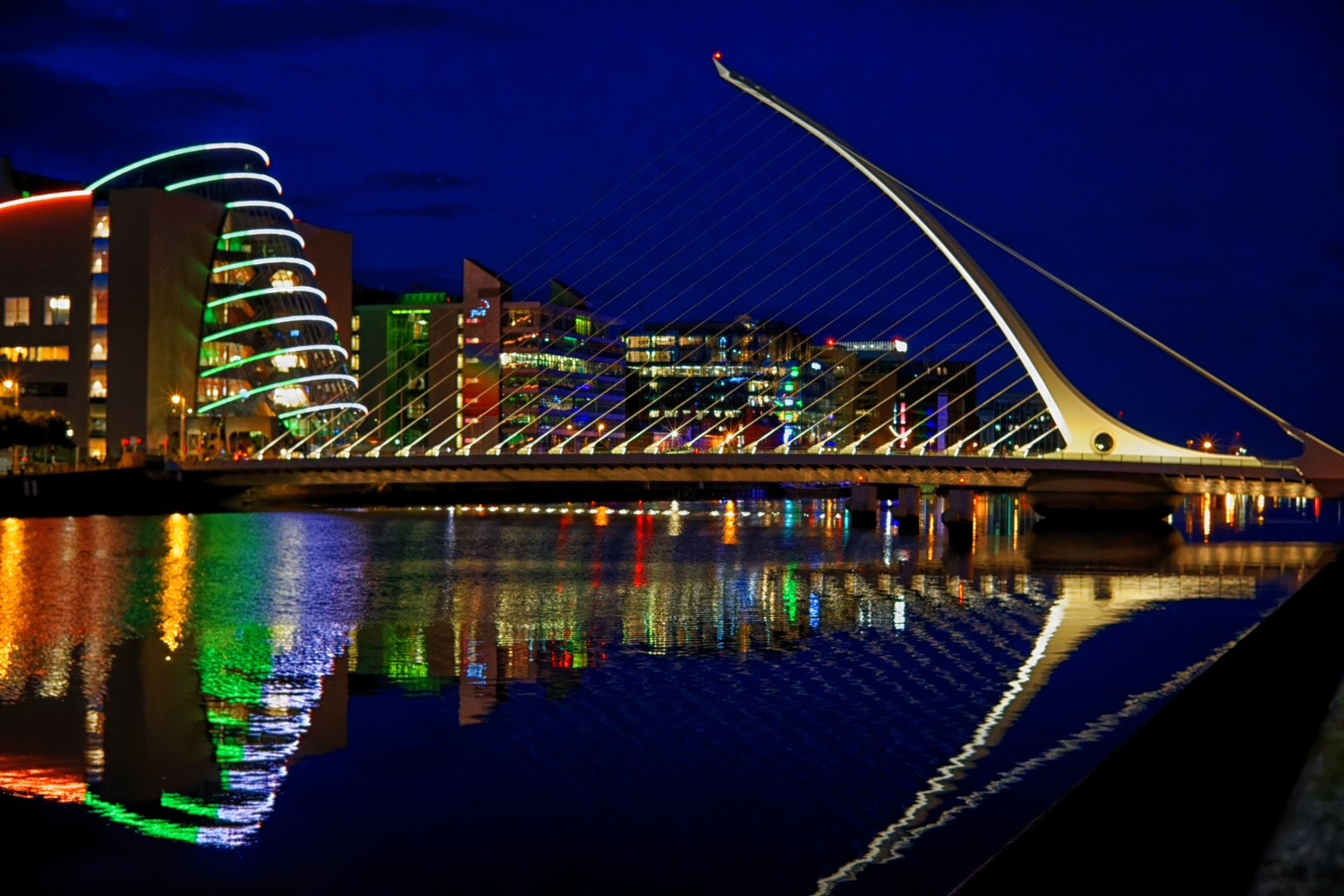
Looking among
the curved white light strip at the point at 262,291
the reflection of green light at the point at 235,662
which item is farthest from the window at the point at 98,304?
the reflection of green light at the point at 235,662

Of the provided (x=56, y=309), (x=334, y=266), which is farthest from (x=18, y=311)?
(x=334, y=266)

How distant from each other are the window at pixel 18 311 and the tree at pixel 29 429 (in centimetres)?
1242

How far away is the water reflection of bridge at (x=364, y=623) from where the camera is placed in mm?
12391

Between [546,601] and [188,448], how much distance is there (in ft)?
180

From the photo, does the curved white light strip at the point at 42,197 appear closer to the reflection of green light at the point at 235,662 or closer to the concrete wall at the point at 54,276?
the concrete wall at the point at 54,276

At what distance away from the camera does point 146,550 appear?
37875 millimetres

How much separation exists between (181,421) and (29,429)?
14.7 m

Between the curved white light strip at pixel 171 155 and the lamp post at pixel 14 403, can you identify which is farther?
the curved white light strip at pixel 171 155

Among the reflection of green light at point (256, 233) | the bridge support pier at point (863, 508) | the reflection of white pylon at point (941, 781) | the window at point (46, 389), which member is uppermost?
the reflection of green light at point (256, 233)

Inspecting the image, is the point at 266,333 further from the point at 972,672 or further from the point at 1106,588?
the point at 972,672

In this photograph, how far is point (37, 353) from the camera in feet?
249

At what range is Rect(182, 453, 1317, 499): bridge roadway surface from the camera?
1837 inches

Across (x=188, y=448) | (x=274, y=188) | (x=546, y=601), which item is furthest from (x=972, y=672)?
(x=274, y=188)

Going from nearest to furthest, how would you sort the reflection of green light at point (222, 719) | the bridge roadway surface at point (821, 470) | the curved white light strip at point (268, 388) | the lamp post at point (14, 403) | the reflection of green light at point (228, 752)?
the reflection of green light at point (228, 752) < the reflection of green light at point (222, 719) < the bridge roadway surface at point (821, 470) < the lamp post at point (14, 403) < the curved white light strip at point (268, 388)
